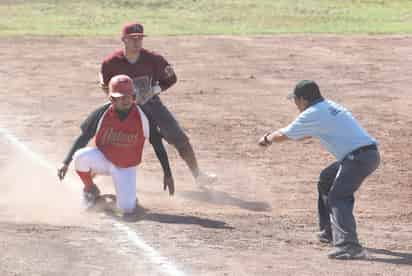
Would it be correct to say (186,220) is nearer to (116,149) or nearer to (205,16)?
(116,149)

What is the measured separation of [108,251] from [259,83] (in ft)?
39.3

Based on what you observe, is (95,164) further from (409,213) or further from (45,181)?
(409,213)

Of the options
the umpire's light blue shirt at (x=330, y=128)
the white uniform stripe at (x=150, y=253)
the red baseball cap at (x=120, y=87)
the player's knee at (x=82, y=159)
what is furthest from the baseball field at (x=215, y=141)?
the red baseball cap at (x=120, y=87)

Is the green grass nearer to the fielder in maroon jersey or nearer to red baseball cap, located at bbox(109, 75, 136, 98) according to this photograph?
the fielder in maroon jersey

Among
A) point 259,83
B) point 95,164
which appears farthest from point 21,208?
point 259,83

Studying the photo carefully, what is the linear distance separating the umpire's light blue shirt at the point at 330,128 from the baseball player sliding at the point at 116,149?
1775 mm

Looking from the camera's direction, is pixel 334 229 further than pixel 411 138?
No

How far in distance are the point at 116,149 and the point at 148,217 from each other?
2.41ft

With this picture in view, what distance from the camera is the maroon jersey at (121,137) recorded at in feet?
35.9

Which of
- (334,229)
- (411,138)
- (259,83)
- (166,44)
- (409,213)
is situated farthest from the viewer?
(166,44)

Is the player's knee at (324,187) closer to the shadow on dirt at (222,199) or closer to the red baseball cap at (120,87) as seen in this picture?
the shadow on dirt at (222,199)

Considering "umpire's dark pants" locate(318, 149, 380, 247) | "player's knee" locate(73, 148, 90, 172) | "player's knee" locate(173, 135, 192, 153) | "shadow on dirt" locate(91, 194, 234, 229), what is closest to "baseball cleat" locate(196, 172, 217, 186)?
"player's knee" locate(173, 135, 192, 153)

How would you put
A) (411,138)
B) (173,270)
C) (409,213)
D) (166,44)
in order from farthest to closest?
1. (166,44)
2. (411,138)
3. (409,213)
4. (173,270)

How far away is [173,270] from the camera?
29.0 ft
